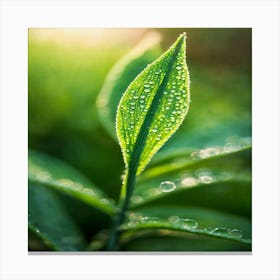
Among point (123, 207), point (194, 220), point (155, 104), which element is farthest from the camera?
point (194, 220)

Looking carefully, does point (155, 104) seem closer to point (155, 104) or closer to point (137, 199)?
point (155, 104)

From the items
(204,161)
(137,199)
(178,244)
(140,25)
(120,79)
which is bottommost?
(178,244)

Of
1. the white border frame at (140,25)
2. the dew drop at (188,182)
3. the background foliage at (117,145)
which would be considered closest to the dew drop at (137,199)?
the background foliage at (117,145)

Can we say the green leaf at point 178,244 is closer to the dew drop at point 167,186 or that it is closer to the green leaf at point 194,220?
the green leaf at point 194,220

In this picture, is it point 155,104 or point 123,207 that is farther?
point 123,207

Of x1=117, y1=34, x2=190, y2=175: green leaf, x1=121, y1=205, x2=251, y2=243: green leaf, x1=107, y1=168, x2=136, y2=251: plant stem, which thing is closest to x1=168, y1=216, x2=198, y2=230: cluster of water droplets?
x1=121, y1=205, x2=251, y2=243: green leaf

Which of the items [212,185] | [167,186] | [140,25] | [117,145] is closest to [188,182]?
[167,186]

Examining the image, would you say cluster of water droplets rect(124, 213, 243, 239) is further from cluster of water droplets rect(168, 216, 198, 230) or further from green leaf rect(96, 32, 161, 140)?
green leaf rect(96, 32, 161, 140)
